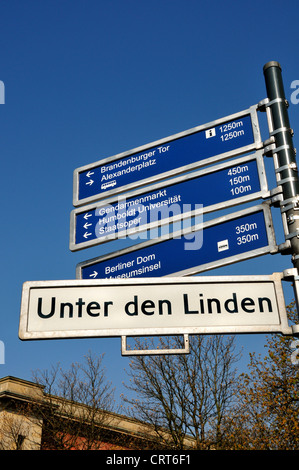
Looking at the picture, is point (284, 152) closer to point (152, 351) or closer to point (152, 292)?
point (152, 292)

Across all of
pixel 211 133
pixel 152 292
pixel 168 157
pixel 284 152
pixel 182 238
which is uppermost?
pixel 211 133

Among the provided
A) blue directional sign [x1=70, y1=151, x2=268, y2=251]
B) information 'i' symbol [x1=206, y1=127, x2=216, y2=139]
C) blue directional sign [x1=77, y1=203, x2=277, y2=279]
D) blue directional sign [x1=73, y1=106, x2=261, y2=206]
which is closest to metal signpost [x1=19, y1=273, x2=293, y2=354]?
blue directional sign [x1=77, y1=203, x2=277, y2=279]

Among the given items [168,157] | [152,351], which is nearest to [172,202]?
[168,157]

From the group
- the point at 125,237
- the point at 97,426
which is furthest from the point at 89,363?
the point at 125,237

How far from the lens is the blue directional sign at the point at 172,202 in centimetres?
527

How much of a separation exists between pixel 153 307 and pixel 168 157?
212 cm

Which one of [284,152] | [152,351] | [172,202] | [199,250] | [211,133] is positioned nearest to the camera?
[152,351]

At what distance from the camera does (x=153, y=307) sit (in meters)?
4.45

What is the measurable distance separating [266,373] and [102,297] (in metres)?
18.3

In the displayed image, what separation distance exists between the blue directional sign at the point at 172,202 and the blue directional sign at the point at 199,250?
0.19 metres

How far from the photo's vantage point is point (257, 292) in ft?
14.8

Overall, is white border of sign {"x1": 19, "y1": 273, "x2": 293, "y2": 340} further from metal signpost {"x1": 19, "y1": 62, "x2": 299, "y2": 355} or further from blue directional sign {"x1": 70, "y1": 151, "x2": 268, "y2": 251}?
blue directional sign {"x1": 70, "y1": 151, "x2": 268, "y2": 251}

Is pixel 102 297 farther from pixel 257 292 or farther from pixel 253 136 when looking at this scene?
pixel 253 136

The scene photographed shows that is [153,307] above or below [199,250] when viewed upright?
below
